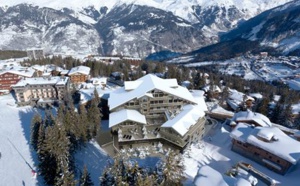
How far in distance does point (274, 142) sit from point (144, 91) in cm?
2716

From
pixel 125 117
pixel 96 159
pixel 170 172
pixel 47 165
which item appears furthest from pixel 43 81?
pixel 170 172

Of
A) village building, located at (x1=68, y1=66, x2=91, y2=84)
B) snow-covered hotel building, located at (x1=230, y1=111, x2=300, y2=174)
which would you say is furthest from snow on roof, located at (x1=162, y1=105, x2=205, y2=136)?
village building, located at (x1=68, y1=66, x2=91, y2=84)

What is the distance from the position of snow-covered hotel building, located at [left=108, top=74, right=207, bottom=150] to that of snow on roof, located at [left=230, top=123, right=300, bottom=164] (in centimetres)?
877

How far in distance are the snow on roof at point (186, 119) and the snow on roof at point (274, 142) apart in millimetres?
8339

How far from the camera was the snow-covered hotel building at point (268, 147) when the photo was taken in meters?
38.9

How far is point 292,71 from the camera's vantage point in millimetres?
193125

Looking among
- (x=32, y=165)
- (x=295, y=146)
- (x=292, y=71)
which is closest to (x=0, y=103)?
(x=32, y=165)

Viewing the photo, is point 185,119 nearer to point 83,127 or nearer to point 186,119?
point 186,119

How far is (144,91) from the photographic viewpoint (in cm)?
4947

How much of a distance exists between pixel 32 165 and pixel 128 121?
67.5 feet

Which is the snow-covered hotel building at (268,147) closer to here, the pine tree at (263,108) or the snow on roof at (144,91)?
the snow on roof at (144,91)

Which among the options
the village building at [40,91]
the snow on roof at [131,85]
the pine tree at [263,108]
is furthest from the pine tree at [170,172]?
the village building at [40,91]

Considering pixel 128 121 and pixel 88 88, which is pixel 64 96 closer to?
pixel 88 88

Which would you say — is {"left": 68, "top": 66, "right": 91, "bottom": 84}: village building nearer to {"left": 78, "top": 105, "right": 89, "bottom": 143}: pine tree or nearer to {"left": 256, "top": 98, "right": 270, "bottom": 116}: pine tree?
{"left": 78, "top": 105, "right": 89, "bottom": 143}: pine tree
